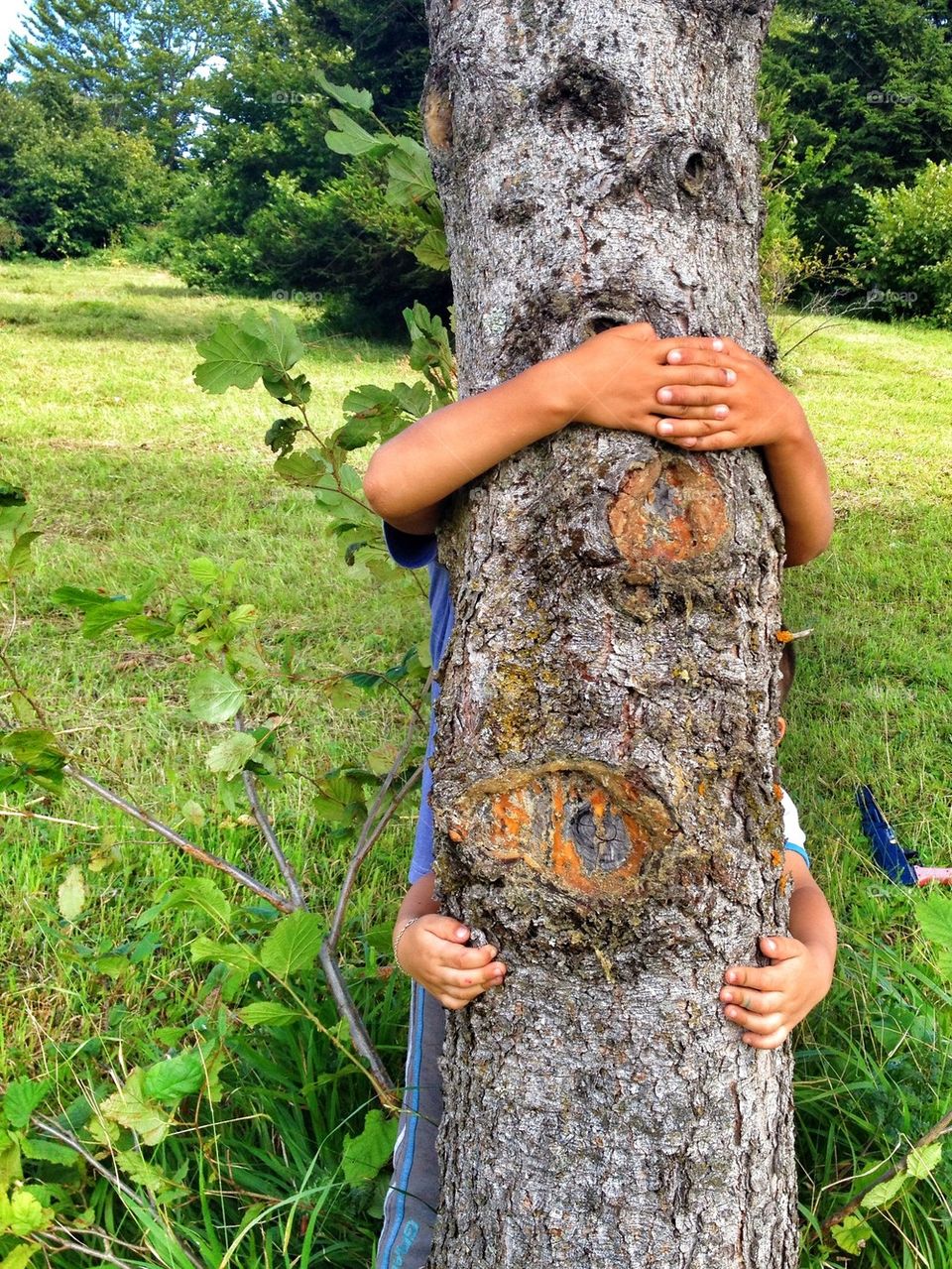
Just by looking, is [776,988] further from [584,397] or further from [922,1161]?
[584,397]

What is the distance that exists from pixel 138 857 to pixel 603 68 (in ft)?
6.90

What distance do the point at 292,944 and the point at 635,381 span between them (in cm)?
90

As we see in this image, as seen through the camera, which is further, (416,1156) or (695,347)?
(416,1156)

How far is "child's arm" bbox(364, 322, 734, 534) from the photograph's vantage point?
1.10 meters

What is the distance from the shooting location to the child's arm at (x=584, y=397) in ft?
3.62

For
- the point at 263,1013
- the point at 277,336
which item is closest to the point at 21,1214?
the point at 263,1013

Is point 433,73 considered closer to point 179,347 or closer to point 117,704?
point 117,704

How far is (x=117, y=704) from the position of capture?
3.42m

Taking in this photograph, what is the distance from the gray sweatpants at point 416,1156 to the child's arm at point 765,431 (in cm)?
91

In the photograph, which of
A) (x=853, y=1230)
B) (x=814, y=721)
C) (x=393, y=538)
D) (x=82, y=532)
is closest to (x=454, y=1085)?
(x=853, y=1230)

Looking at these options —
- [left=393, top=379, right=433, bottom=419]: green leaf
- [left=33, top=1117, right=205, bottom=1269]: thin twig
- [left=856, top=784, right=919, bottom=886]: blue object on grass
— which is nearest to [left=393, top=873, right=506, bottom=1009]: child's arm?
[left=33, top=1117, right=205, bottom=1269]: thin twig

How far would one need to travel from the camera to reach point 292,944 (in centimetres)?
138

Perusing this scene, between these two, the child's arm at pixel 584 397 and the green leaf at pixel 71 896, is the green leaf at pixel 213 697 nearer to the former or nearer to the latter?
the green leaf at pixel 71 896

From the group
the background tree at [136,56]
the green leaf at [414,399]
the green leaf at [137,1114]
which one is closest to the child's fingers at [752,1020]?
the green leaf at [137,1114]
